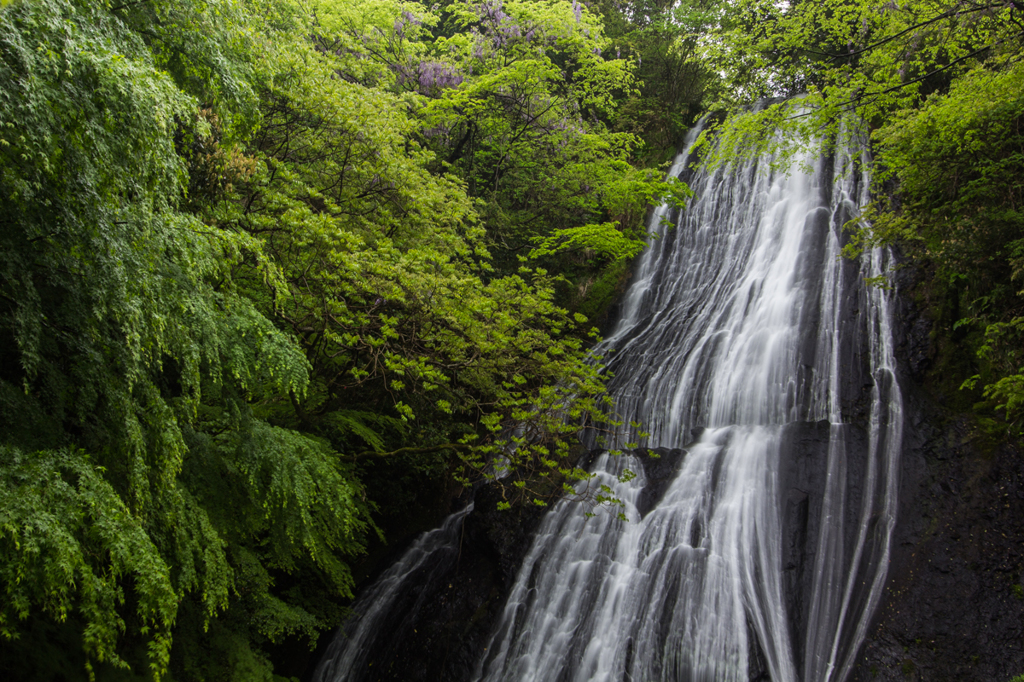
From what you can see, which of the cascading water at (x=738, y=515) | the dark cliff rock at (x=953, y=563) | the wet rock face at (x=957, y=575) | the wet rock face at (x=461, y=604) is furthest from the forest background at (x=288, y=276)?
the cascading water at (x=738, y=515)

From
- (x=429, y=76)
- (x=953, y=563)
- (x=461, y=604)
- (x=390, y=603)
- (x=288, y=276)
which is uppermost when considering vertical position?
(x=429, y=76)

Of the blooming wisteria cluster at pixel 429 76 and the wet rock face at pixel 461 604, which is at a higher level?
the blooming wisteria cluster at pixel 429 76

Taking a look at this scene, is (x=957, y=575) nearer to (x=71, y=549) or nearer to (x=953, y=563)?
(x=953, y=563)

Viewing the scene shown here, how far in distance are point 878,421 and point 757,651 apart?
154 inches

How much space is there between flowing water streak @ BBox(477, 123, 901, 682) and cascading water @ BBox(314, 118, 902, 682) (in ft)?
0.07

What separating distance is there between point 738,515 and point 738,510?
0.08m

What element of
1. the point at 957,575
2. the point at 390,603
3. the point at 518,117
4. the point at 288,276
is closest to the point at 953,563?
the point at 957,575

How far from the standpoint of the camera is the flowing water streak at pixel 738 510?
21.7 ft

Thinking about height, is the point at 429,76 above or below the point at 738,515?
above

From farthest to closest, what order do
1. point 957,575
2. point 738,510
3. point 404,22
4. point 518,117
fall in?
point 404,22, point 518,117, point 738,510, point 957,575

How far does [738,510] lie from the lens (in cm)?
784

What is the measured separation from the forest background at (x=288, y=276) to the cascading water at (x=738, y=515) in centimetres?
113

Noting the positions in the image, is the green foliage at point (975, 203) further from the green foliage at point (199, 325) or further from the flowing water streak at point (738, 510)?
the green foliage at point (199, 325)

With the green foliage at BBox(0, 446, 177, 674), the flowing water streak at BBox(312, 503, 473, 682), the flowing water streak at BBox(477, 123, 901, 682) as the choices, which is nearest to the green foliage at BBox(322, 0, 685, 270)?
the flowing water streak at BBox(477, 123, 901, 682)
